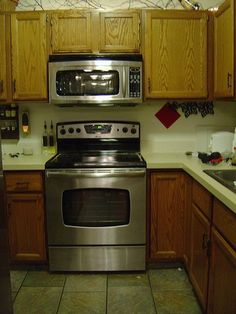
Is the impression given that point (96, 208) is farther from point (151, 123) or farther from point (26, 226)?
point (151, 123)

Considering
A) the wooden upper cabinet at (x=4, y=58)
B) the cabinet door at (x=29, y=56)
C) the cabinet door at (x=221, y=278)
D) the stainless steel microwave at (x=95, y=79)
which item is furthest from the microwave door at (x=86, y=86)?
the cabinet door at (x=221, y=278)

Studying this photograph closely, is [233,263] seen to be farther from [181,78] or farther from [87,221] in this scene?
[181,78]

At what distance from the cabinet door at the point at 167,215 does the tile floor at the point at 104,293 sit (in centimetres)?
18

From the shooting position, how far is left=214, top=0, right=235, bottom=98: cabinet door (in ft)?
7.05

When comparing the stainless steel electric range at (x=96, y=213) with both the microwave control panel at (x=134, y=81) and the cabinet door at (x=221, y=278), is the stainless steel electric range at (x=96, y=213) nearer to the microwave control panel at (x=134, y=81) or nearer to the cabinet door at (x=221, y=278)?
the microwave control panel at (x=134, y=81)

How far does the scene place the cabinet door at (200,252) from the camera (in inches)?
70.3

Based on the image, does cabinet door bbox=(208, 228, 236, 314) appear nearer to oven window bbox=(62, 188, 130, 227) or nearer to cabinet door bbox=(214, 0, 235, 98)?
oven window bbox=(62, 188, 130, 227)

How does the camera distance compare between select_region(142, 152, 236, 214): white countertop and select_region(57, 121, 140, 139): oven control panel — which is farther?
select_region(57, 121, 140, 139): oven control panel

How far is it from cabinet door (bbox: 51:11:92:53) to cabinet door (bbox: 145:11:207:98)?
0.47 metres

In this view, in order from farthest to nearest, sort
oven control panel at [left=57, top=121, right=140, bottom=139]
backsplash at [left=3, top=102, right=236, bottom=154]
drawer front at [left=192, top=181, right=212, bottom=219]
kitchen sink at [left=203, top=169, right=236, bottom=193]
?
backsplash at [left=3, top=102, right=236, bottom=154], oven control panel at [left=57, top=121, right=140, bottom=139], kitchen sink at [left=203, top=169, right=236, bottom=193], drawer front at [left=192, top=181, right=212, bottom=219]

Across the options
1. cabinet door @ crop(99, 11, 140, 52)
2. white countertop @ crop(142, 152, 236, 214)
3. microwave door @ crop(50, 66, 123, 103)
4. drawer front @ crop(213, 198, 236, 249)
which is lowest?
drawer front @ crop(213, 198, 236, 249)

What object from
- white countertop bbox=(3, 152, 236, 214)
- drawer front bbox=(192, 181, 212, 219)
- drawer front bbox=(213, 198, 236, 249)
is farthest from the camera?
white countertop bbox=(3, 152, 236, 214)

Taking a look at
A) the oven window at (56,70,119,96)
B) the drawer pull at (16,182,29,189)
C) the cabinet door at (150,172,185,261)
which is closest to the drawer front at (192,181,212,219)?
the cabinet door at (150,172,185,261)

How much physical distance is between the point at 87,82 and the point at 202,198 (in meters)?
1.24
